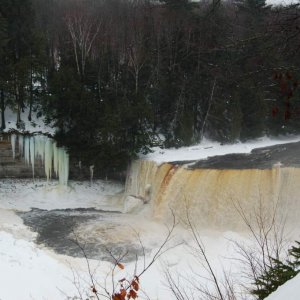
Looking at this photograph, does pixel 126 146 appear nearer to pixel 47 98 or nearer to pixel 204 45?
pixel 47 98

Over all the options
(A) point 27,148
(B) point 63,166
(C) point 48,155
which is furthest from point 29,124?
(B) point 63,166

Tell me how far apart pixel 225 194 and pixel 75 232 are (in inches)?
214

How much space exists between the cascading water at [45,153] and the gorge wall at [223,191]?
4027 millimetres

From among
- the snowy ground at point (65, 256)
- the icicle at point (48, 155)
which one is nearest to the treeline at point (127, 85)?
the icicle at point (48, 155)

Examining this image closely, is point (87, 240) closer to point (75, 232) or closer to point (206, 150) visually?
point (75, 232)

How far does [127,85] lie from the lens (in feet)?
67.7

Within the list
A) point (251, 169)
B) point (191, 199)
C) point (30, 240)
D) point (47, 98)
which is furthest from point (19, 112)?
point (251, 169)

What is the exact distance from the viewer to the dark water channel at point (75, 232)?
12.7m

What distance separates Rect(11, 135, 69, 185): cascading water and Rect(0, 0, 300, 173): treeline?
569 millimetres

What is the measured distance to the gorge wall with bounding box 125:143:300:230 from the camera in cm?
1405

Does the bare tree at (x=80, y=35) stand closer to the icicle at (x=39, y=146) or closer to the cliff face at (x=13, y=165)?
the icicle at (x=39, y=146)

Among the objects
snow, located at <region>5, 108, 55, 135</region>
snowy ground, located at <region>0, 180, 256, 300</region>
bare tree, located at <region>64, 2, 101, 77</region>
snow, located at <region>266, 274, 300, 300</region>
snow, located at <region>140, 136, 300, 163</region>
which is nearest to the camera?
snow, located at <region>266, 274, 300, 300</region>

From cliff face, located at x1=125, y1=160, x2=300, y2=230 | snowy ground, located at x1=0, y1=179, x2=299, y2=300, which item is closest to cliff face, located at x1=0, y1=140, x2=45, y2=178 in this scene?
snowy ground, located at x1=0, y1=179, x2=299, y2=300

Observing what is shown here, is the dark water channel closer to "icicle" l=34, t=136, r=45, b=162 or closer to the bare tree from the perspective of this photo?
"icicle" l=34, t=136, r=45, b=162
